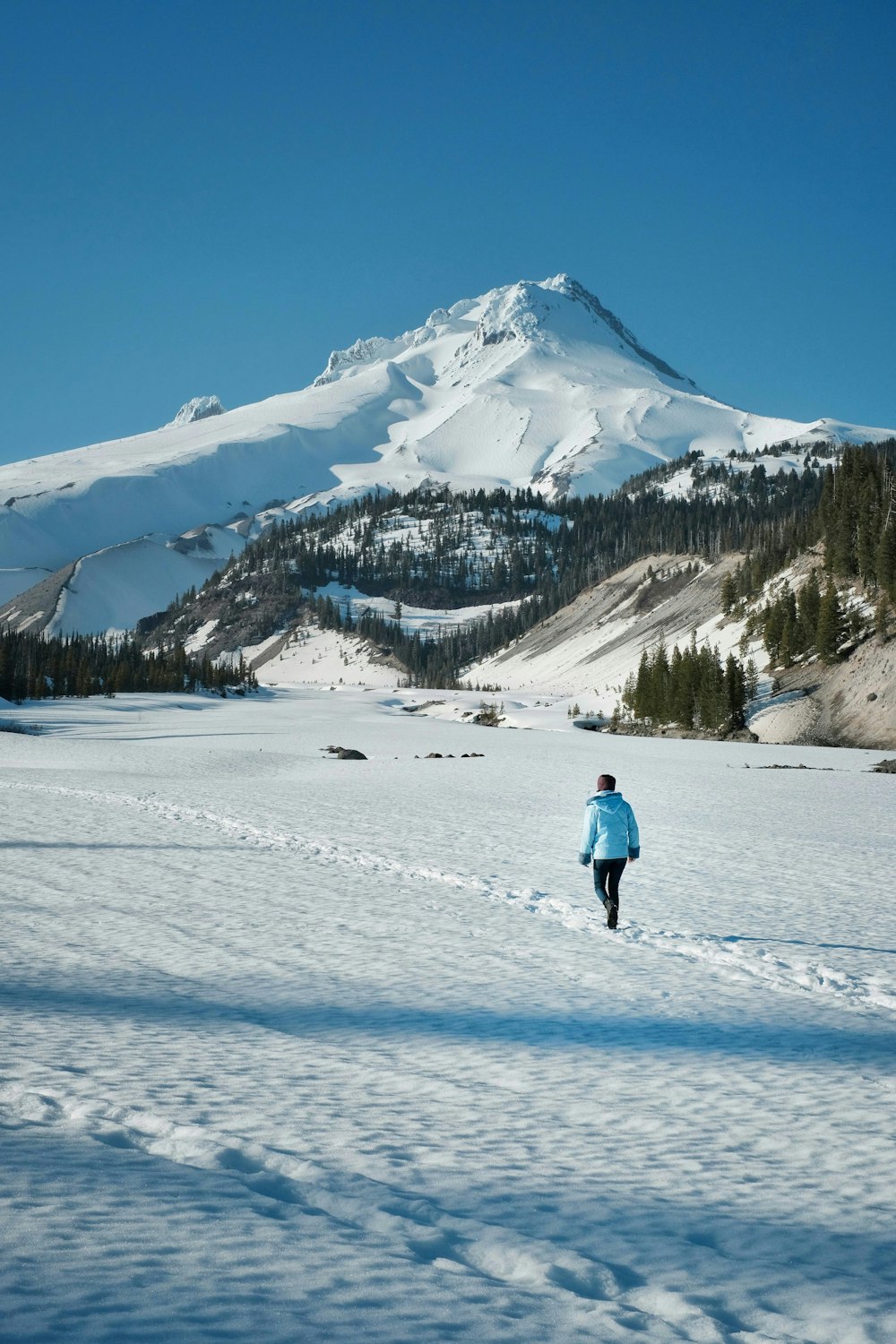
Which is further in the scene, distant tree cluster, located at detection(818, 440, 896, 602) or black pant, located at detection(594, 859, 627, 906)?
distant tree cluster, located at detection(818, 440, 896, 602)

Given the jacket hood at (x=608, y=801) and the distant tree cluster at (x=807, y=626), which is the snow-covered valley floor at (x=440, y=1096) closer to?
the jacket hood at (x=608, y=801)

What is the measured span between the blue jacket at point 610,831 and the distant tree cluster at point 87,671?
104 m

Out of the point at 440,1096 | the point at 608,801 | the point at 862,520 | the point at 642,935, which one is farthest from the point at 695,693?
the point at 440,1096

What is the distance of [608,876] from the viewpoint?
45.2 ft

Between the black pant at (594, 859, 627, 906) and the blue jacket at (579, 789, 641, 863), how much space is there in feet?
Answer: 0.36

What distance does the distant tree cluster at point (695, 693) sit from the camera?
7550 centimetres

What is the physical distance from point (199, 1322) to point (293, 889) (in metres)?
12.2

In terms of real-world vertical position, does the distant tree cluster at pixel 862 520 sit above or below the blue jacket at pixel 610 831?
above

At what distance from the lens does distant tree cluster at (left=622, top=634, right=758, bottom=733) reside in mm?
75500

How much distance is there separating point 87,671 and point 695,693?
8790 cm

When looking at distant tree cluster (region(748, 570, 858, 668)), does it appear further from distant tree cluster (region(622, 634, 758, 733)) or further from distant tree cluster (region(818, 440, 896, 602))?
distant tree cluster (region(818, 440, 896, 602))

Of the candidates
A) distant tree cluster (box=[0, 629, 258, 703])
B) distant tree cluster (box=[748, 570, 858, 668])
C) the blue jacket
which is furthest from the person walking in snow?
distant tree cluster (box=[0, 629, 258, 703])

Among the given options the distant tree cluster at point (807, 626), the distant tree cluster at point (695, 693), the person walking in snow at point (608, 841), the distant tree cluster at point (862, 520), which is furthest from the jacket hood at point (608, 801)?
the distant tree cluster at point (807, 626)

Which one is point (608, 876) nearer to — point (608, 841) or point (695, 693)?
point (608, 841)
